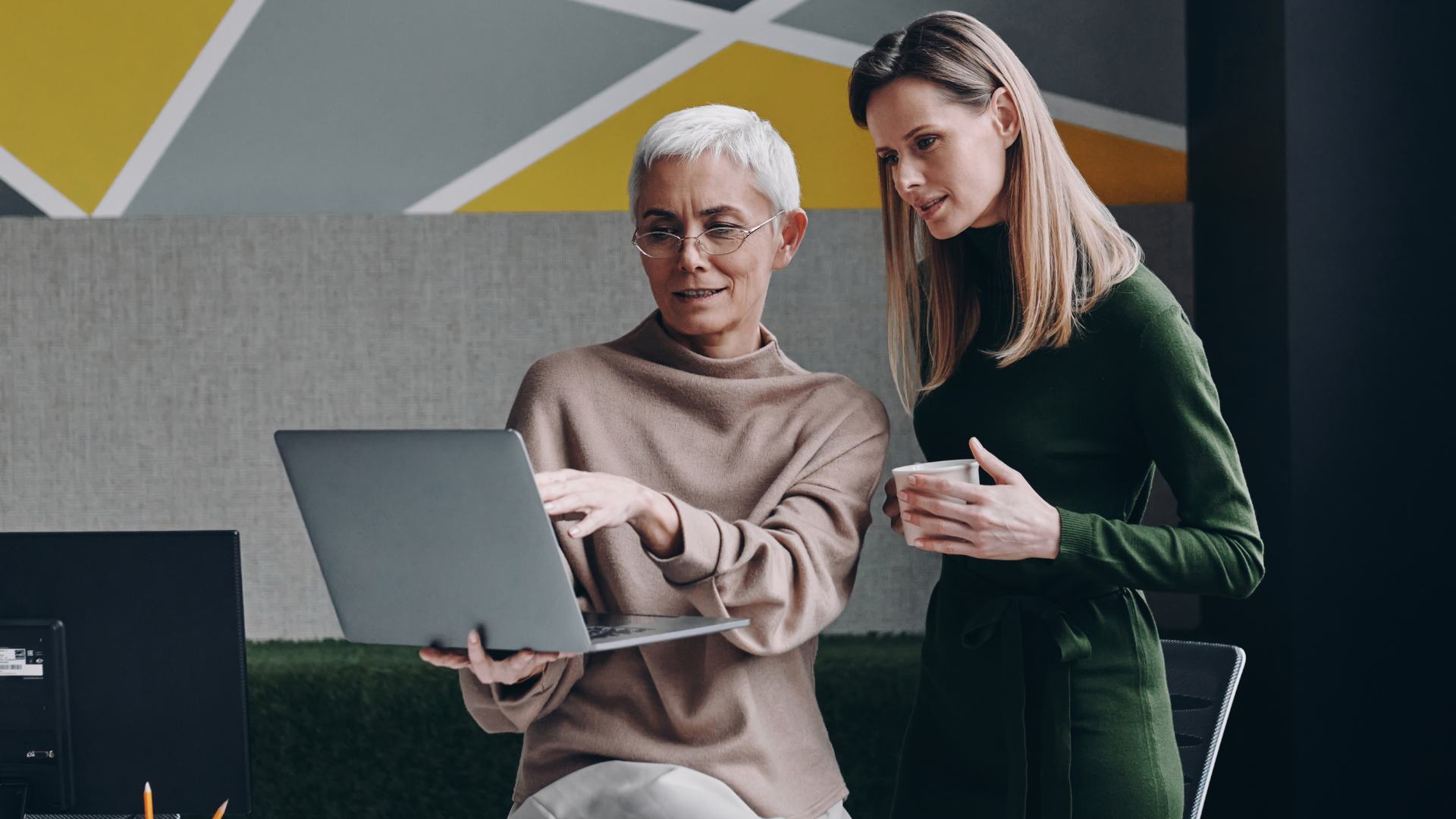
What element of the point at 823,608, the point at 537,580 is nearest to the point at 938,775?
the point at 823,608

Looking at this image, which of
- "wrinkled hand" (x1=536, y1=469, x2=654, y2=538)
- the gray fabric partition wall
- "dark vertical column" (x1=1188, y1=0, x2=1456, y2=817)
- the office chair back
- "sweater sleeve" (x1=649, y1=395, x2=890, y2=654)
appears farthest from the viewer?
the gray fabric partition wall

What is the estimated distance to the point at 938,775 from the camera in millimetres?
1272

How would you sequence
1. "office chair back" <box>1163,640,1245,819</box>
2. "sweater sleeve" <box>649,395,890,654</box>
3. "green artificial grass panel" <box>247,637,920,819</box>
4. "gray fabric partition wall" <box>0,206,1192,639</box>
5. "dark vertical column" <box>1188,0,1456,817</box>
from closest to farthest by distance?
1. "sweater sleeve" <box>649,395,890,654</box>
2. "office chair back" <box>1163,640,1245,819</box>
3. "dark vertical column" <box>1188,0,1456,817</box>
4. "green artificial grass panel" <box>247,637,920,819</box>
5. "gray fabric partition wall" <box>0,206,1192,639</box>

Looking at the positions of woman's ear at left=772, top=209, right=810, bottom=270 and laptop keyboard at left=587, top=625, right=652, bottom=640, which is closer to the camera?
laptop keyboard at left=587, top=625, right=652, bottom=640

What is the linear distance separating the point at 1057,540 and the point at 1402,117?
141 centimetres

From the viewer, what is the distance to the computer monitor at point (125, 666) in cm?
118

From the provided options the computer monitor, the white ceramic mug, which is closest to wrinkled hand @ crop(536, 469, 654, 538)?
the white ceramic mug

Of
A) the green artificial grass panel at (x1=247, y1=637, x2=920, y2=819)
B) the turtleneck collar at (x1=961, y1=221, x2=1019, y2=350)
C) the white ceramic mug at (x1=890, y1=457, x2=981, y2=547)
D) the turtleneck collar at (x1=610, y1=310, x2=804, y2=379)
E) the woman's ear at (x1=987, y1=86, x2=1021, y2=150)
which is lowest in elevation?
the green artificial grass panel at (x1=247, y1=637, x2=920, y2=819)

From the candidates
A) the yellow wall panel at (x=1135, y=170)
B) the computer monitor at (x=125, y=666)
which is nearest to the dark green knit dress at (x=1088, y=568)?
the computer monitor at (x=125, y=666)

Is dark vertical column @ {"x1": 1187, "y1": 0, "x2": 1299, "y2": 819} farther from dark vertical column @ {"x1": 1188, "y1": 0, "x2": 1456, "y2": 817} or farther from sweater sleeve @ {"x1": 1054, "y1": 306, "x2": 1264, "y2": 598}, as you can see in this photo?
sweater sleeve @ {"x1": 1054, "y1": 306, "x2": 1264, "y2": 598}

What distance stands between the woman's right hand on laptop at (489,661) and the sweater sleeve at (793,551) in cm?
14

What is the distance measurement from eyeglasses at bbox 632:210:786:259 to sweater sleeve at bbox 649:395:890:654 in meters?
0.22

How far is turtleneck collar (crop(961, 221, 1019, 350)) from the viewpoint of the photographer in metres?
1.23

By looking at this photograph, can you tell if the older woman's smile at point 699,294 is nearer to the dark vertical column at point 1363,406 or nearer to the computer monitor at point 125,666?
the computer monitor at point 125,666
